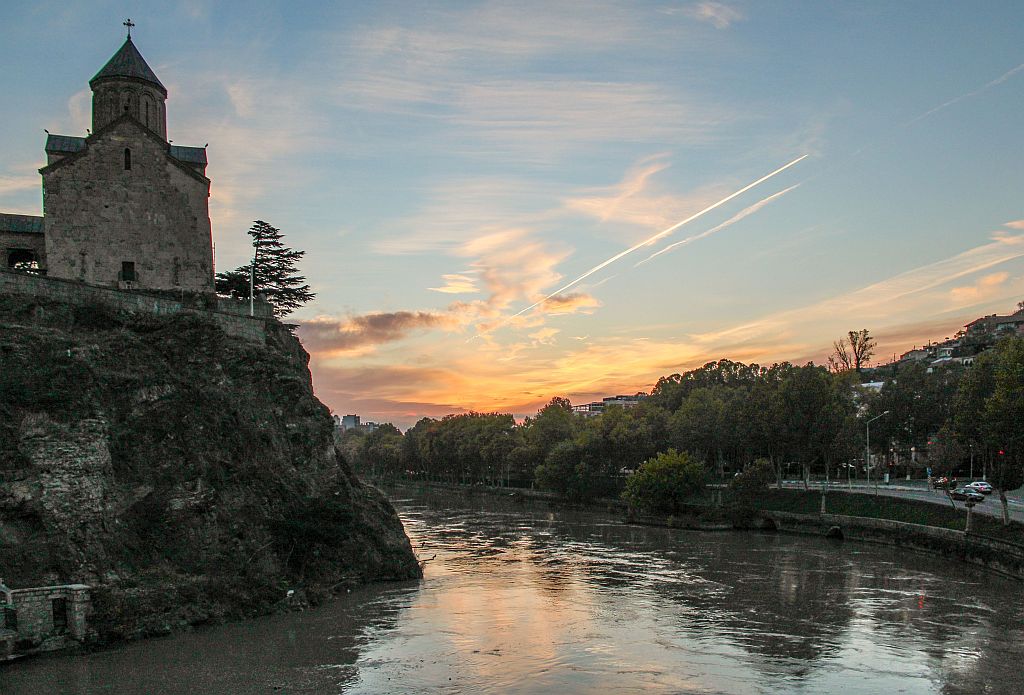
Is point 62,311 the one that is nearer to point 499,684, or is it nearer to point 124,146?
point 124,146

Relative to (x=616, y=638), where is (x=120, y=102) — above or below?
above

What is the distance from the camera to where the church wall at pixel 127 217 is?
157ft

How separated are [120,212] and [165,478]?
2027cm

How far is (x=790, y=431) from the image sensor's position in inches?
2997

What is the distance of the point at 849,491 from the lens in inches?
2753

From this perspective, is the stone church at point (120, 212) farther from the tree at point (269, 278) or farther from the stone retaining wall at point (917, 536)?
the stone retaining wall at point (917, 536)

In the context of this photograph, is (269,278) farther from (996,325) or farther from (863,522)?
(996,325)

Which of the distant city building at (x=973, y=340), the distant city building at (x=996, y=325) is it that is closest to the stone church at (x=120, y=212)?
the distant city building at (x=973, y=340)

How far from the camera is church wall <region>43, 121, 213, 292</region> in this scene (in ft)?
157

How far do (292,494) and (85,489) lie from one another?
11.7 metres

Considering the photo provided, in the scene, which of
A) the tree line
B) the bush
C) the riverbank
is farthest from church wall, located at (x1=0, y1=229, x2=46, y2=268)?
the riverbank

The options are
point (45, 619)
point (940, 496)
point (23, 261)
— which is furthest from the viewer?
point (940, 496)

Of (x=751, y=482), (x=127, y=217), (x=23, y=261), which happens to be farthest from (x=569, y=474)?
(x=23, y=261)

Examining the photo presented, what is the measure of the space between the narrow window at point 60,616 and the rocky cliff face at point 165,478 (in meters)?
1.03
